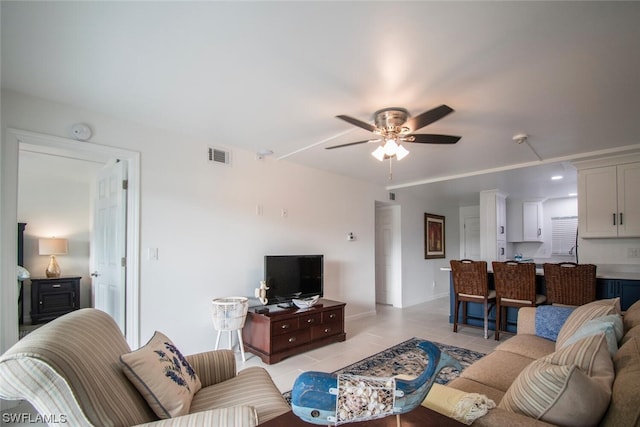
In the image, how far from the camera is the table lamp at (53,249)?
194 inches

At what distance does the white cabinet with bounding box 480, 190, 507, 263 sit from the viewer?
5.91m

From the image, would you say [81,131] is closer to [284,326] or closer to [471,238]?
[284,326]

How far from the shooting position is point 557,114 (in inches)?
104

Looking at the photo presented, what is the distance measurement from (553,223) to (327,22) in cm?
745

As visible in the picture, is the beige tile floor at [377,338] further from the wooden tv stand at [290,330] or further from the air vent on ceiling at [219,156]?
the air vent on ceiling at [219,156]

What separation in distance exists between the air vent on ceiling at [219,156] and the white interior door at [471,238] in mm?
6568

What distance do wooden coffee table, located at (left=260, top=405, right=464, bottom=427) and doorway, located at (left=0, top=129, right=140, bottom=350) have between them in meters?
2.29

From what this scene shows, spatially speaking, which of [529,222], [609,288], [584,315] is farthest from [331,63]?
[529,222]

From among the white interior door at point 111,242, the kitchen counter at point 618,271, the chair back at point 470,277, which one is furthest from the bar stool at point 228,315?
the kitchen counter at point 618,271

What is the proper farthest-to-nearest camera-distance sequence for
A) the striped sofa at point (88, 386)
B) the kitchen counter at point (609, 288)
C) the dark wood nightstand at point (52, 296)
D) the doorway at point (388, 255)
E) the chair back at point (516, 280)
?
1. the doorway at point (388, 255)
2. the dark wood nightstand at point (52, 296)
3. the chair back at point (516, 280)
4. the kitchen counter at point (609, 288)
5. the striped sofa at point (88, 386)

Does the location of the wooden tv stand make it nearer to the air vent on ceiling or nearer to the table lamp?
the air vent on ceiling

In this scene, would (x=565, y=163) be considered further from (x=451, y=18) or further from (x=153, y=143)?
(x=153, y=143)

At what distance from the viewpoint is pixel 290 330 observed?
3455 mm

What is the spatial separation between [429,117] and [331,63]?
81 centimetres
